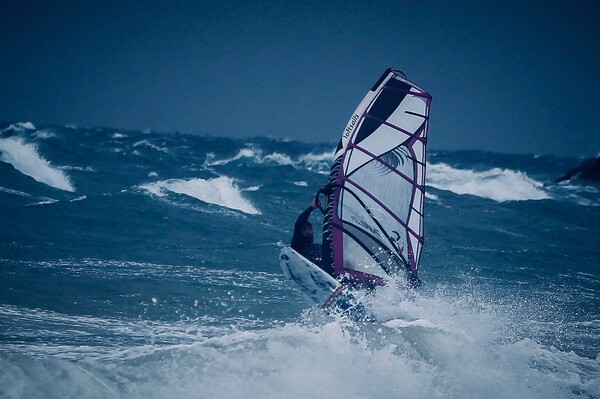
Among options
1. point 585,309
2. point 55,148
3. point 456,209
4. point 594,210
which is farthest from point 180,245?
point 594,210

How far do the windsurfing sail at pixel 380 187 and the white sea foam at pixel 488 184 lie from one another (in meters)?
17.0

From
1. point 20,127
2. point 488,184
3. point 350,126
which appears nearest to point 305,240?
point 350,126

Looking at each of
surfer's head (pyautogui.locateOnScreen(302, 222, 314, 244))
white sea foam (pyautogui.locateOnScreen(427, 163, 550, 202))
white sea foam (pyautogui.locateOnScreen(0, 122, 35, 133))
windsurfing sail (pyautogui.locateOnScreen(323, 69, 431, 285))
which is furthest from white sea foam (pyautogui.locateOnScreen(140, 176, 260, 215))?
white sea foam (pyautogui.locateOnScreen(0, 122, 35, 133))

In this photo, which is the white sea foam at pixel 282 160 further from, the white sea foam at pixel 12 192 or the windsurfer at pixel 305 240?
the windsurfer at pixel 305 240

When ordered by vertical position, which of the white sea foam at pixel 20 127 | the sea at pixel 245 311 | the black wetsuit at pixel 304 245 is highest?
the white sea foam at pixel 20 127

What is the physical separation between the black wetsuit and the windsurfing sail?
0.15m

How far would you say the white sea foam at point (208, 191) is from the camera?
13602 millimetres

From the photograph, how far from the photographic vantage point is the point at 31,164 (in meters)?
15.5

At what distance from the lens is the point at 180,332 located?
15.5 feet

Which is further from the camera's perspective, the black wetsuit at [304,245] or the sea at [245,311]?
the black wetsuit at [304,245]

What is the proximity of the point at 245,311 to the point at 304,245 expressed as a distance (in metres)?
1.08

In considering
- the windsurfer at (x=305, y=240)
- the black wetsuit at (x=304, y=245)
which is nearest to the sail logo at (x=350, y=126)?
the windsurfer at (x=305, y=240)

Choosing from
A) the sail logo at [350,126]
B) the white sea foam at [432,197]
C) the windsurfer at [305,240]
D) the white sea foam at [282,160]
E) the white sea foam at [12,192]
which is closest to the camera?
the windsurfer at [305,240]

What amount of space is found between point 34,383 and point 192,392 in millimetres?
1037
